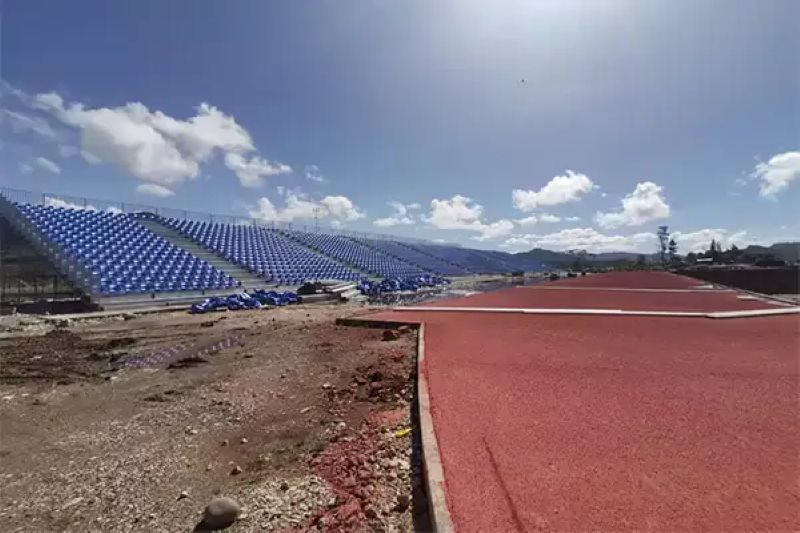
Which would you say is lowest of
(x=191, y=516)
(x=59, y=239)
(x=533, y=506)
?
(x=191, y=516)

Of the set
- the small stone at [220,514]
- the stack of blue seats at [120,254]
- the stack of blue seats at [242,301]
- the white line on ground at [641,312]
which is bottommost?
the small stone at [220,514]

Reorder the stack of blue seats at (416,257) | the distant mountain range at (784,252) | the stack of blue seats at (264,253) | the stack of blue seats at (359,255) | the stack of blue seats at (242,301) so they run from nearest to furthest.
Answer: the stack of blue seats at (242,301)
the stack of blue seats at (264,253)
the stack of blue seats at (359,255)
the stack of blue seats at (416,257)
the distant mountain range at (784,252)

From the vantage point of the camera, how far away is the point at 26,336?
433 inches

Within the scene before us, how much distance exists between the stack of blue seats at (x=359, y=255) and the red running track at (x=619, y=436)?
31.1m

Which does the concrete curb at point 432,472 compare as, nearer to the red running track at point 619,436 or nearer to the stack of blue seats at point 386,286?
the red running track at point 619,436

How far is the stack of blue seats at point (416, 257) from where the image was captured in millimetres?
51584

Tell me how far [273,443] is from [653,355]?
251 inches

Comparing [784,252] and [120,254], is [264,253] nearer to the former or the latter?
[120,254]

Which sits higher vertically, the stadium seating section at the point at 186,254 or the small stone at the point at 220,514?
the stadium seating section at the point at 186,254

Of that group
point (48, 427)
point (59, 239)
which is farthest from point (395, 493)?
point (59, 239)

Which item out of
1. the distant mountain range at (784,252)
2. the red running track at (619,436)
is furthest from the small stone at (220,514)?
the distant mountain range at (784,252)

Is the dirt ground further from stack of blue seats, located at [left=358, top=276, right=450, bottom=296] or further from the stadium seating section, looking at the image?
stack of blue seats, located at [left=358, top=276, right=450, bottom=296]

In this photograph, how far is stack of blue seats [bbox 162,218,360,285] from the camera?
28.2 meters

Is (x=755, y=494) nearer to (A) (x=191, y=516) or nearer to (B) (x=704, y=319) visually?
(A) (x=191, y=516)
